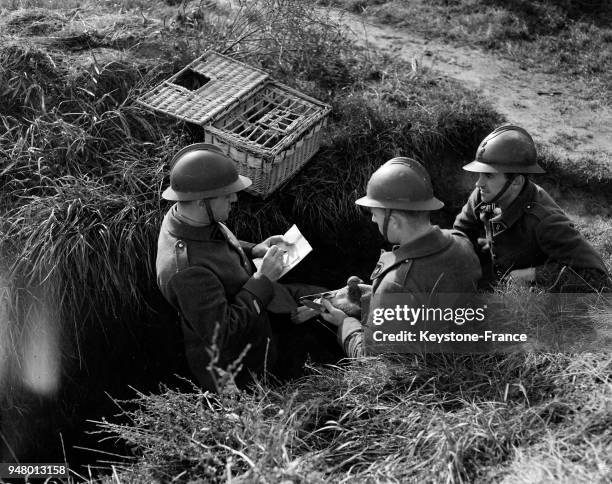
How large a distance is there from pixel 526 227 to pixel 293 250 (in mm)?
1485

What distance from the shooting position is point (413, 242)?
12.9ft

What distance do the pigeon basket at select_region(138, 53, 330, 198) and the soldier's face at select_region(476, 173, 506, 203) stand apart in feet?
4.64

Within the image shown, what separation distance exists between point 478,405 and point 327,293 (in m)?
1.39

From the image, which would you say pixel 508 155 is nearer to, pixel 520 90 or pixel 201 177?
pixel 201 177

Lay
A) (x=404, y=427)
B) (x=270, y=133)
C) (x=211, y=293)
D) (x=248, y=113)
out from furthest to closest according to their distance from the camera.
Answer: (x=248, y=113), (x=270, y=133), (x=211, y=293), (x=404, y=427)

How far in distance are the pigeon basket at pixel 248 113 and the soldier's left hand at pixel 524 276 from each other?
1.79 m

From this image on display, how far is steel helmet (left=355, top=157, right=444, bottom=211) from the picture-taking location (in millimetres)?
3920

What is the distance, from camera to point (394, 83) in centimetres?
674

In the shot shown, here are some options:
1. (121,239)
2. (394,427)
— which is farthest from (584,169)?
(121,239)

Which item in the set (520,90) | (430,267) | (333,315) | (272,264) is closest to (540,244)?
(430,267)

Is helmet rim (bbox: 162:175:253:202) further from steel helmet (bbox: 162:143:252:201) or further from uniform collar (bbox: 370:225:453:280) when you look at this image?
uniform collar (bbox: 370:225:453:280)

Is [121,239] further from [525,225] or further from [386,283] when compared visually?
[525,225]

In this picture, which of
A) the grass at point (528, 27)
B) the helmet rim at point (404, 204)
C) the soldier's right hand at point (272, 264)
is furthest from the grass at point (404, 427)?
the grass at point (528, 27)

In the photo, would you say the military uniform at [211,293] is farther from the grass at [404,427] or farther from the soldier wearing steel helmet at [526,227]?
the soldier wearing steel helmet at [526,227]
